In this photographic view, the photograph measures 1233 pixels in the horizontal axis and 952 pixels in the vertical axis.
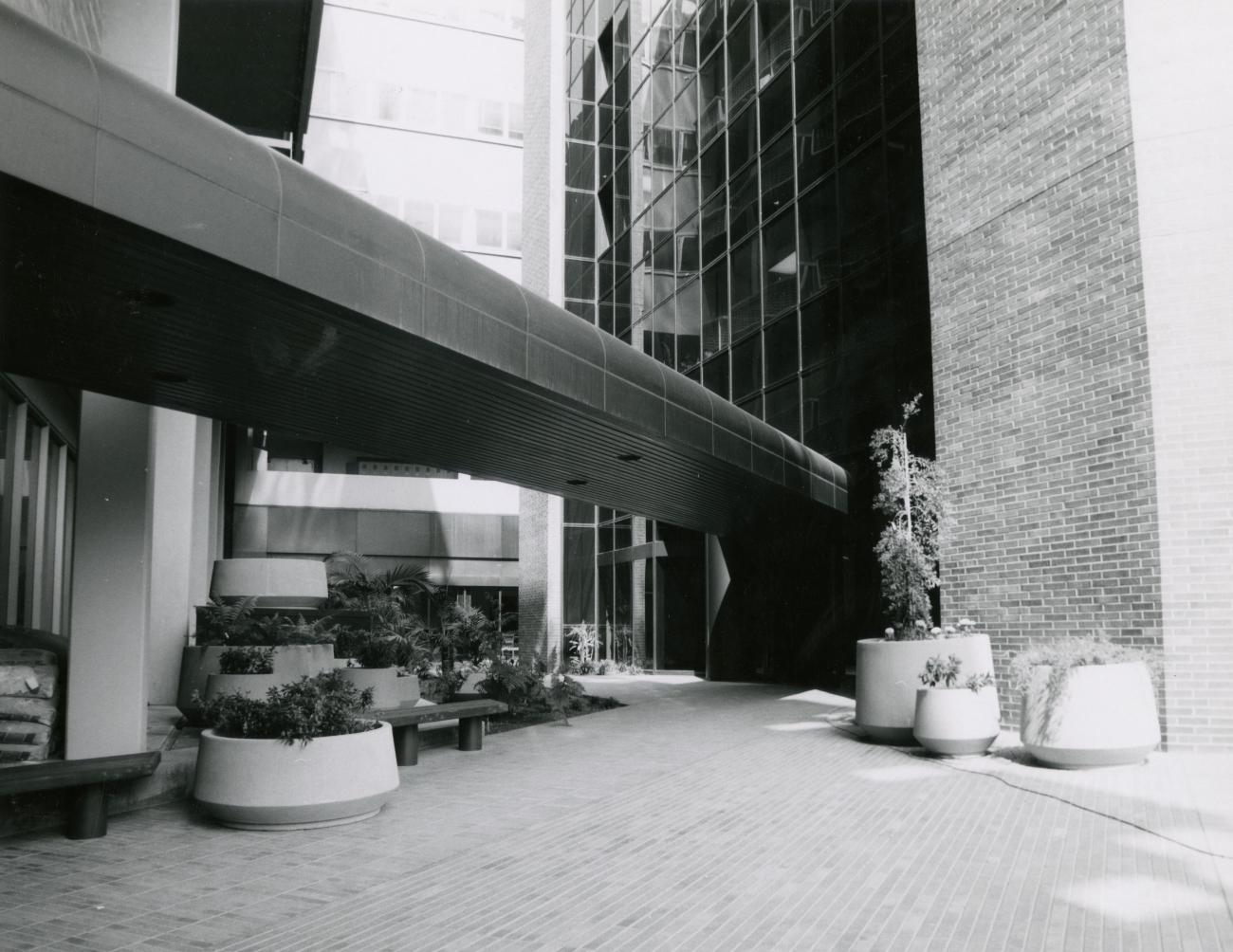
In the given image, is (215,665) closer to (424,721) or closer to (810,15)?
(424,721)

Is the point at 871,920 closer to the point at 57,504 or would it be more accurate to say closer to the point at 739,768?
the point at 739,768

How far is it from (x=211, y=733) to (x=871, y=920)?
480cm

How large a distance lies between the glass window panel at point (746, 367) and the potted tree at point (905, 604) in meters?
4.76

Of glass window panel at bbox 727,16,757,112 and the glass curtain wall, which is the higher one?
glass window panel at bbox 727,16,757,112

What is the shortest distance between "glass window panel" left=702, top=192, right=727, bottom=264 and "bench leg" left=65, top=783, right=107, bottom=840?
675 inches

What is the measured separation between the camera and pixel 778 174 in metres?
19.0

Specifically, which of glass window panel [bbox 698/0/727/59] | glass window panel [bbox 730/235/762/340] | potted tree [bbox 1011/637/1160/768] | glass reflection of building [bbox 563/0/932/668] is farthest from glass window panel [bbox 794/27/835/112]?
potted tree [bbox 1011/637/1160/768]

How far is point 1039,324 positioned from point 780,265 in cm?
774

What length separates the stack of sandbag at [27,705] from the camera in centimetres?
761

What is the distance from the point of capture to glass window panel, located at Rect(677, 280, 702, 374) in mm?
22812

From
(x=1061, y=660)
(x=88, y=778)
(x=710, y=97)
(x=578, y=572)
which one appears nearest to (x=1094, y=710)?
(x=1061, y=660)

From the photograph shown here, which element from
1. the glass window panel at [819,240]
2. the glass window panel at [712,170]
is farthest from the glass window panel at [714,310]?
the glass window panel at [819,240]

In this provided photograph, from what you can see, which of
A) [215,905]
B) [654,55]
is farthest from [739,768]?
[654,55]

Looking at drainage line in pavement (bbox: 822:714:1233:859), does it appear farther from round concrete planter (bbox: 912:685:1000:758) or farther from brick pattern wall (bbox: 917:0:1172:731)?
brick pattern wall (bbox: 917:0:1172:731)
